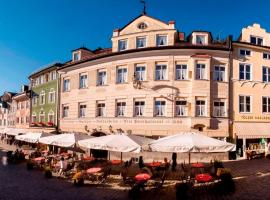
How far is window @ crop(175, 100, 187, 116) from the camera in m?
26.9

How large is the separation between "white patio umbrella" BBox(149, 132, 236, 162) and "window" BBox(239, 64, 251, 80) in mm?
15400

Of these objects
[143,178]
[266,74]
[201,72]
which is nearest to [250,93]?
[266,74]

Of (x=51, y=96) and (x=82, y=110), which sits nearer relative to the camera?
(x=82, y=110)

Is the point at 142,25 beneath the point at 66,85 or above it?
above

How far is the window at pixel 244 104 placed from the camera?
92.0 feet

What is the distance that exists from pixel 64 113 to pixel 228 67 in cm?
2040

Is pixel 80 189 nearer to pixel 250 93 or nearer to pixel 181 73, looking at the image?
pixel 181 73

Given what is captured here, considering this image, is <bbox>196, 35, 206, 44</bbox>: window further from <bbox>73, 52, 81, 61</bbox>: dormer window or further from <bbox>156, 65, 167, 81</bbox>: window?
<bbox>73, 52, 81, 61</bbox>: dormer window

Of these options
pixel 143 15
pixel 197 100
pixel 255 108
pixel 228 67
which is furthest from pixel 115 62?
pixel 255 108

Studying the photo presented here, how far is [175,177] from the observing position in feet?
57.9

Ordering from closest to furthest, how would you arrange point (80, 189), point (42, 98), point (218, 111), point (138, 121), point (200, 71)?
point (80, 189) < point (200, 71) < point (218, 111) < point (138, 121) < point (42, 98)

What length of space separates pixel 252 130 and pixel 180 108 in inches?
298

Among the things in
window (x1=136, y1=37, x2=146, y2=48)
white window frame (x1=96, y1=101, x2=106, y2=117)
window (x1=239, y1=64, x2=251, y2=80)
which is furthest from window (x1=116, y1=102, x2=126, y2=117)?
window (x1=239, y1=64, x2=251, y2=80)

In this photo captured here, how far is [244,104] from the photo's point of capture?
92.3 ft
